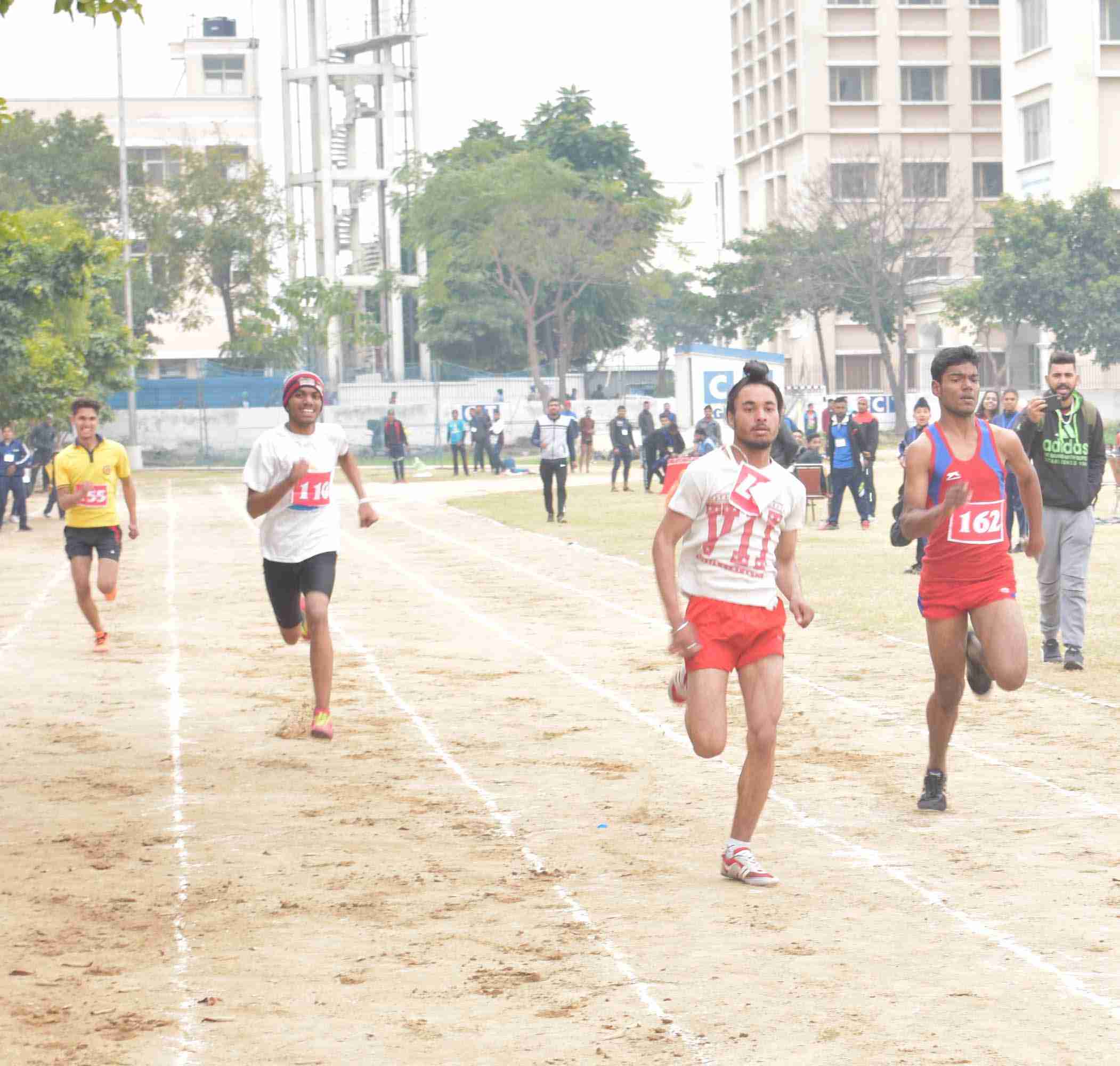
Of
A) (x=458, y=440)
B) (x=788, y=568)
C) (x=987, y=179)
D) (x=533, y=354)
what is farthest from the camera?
Result: (x=987, y=179)

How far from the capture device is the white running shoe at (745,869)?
6145mm

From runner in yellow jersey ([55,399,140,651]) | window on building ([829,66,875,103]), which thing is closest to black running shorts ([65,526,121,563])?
runner in yellow jersey ([55,399,140,651])

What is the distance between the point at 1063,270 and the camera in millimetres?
63750

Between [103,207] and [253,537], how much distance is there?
4897cm

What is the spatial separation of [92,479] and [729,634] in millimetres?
7904

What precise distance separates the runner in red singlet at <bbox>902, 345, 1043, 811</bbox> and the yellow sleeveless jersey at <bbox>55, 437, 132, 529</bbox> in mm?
7343

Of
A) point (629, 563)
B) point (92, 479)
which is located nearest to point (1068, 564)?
point (92, 479)

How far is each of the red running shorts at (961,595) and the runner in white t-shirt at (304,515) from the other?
3112mm

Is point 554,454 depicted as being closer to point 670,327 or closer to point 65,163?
point 65,163

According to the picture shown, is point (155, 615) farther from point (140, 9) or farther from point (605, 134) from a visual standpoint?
point (605, 134)

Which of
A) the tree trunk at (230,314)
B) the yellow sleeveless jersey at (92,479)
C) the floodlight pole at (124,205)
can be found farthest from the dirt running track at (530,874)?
the tree trunk at (230,314)

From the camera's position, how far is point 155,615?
15.5 m

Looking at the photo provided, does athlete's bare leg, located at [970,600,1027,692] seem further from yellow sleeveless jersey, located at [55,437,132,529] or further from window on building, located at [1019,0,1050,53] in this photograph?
window on building, located at [1019,0,1050,53]

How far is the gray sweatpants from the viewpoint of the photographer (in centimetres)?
1094
